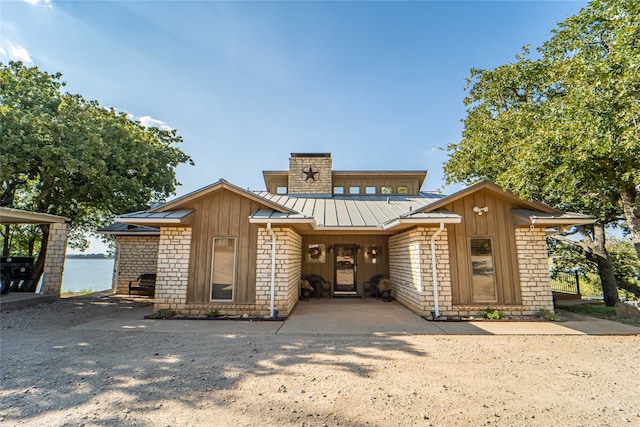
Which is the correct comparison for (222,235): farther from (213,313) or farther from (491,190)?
(491,190)

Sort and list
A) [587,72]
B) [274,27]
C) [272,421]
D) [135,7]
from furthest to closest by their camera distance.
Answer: [274,27] < [135,7] < [587,72] < [272,421]

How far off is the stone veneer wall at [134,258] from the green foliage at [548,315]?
43.2 feet

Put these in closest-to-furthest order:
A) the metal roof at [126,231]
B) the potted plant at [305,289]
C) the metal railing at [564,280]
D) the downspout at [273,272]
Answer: the downspout at [273,272] → the potted plant at [305,289] → the metal roof at [126,231] → the metal railing at [564,280]

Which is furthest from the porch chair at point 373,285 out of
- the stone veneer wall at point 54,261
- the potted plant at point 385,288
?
the stone veneer wall at point 54,261

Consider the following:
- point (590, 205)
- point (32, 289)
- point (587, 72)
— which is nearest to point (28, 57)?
point (32, 289)

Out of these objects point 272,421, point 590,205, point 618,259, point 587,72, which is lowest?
point 272,421

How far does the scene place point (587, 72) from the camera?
19.4ft

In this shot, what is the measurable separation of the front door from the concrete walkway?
3.14 m

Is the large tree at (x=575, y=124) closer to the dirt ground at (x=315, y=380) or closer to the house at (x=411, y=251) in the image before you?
the house at (x=411, y=251)

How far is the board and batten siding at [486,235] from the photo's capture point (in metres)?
6.98

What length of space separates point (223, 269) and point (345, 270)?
16.2 ft

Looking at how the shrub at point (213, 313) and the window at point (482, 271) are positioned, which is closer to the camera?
the shrub at point (213, 313)

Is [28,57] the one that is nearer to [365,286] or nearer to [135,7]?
[135,7]

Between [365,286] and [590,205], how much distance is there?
8.07 m
